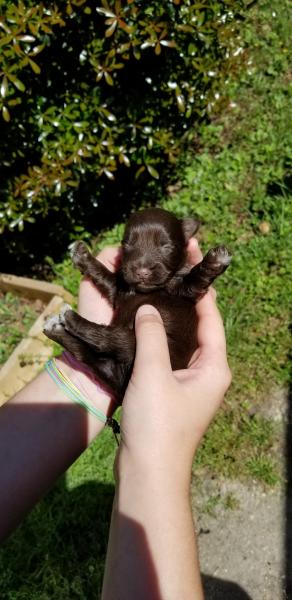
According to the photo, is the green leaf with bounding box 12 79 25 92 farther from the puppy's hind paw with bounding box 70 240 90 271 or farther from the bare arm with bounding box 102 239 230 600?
the bare arm with bounding box 102 239 230 600

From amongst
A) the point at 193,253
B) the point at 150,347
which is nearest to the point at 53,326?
the point at 150,347

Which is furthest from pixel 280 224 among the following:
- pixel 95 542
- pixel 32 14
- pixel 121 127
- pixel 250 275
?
pixel 95 542

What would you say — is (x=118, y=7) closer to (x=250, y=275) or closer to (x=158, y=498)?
(x=250, y=275)

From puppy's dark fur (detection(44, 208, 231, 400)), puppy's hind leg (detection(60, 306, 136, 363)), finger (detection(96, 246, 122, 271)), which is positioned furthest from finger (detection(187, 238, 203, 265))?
puppy's hind leg (detection(60, 306, 136, 363))

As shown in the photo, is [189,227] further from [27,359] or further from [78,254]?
[27,359]

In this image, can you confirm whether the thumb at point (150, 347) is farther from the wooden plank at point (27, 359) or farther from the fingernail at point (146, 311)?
the wooden plank at point (27, 359)

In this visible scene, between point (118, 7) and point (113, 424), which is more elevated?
point (118, 7)

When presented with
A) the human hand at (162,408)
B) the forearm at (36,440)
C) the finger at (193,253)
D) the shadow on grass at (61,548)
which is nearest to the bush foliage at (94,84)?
the finger at (193,253)
